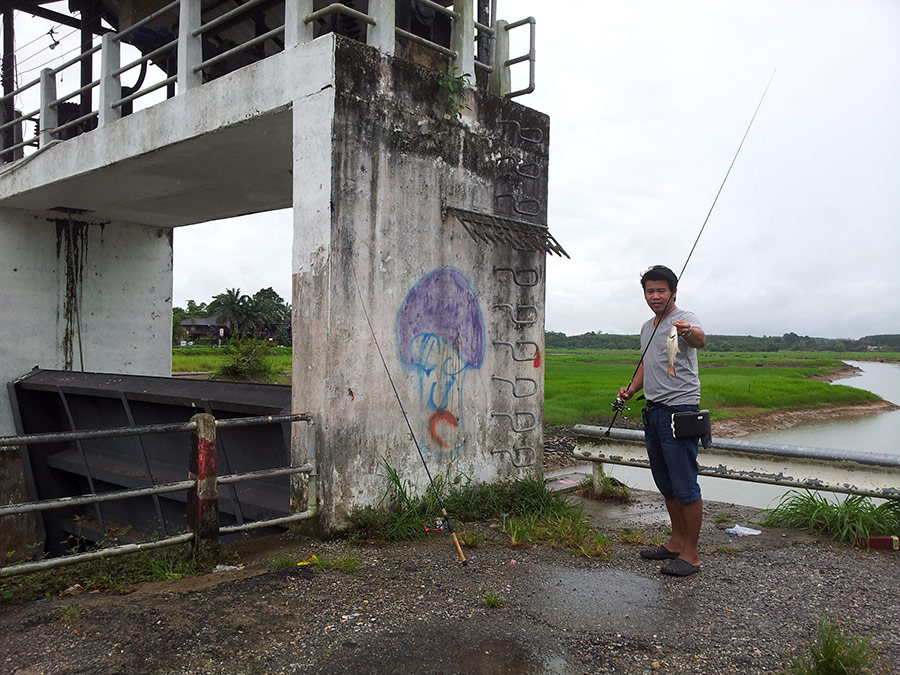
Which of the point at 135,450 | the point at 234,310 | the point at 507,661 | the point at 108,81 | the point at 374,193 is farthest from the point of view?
the point at 234,310

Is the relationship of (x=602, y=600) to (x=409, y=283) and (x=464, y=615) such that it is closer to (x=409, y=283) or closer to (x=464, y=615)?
(x=464, y=615)

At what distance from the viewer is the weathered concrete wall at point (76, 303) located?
31.9 ft

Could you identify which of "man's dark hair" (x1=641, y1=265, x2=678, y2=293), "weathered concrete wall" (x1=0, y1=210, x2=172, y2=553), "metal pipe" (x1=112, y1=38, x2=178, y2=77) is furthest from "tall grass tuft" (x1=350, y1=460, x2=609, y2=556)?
"weathered concrete wall" (x1=0, y1=210, x2=172, y2=553)

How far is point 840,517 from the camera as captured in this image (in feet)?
19.1

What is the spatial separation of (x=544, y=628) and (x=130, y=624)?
222cm

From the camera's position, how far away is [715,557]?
5.23 metres

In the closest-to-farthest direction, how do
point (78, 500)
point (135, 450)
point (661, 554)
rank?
point (78, 500)
point (661, 554)
point (135, 450)

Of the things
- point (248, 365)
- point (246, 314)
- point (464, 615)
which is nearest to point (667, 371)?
point (464, 615)

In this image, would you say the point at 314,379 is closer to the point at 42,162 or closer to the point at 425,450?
the point at 425,450

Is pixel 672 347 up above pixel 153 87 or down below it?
below

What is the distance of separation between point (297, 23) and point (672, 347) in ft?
13.0

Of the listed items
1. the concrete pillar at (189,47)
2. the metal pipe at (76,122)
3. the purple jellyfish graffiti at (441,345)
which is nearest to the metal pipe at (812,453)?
the purple jellyfish graffiti at (441,345)

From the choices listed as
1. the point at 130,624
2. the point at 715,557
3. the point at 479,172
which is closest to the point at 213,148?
the point at 479,172

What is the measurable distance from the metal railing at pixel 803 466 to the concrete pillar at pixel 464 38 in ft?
12.8
